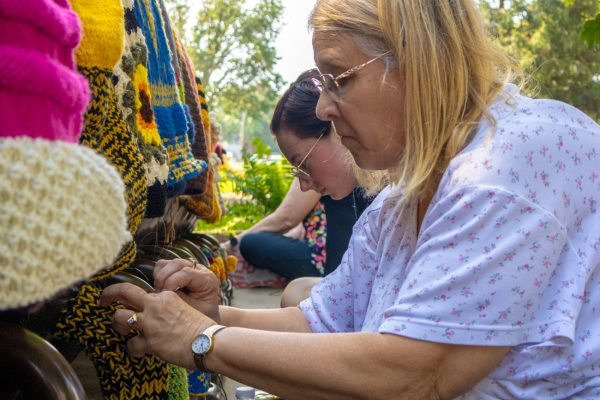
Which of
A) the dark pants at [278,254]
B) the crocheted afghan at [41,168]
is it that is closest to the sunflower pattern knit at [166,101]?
the crocheted afghan at [41,168]

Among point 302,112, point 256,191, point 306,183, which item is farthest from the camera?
point 256,191

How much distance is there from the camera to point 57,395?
109 cm

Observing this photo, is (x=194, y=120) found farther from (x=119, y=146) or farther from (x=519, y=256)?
(x=519, y=256)

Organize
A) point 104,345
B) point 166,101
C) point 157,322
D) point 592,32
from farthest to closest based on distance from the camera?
point 592,32
point 166,101
point 157,322
point 104,345

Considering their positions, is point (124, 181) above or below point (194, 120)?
above

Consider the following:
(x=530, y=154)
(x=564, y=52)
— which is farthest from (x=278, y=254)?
(x=564, y=52)

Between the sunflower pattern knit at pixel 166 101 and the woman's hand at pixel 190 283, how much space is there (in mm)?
220

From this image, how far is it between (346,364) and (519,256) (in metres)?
0.43

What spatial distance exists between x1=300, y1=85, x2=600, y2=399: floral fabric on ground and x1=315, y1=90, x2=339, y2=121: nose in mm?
353

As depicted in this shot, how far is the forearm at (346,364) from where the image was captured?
5.17 feet

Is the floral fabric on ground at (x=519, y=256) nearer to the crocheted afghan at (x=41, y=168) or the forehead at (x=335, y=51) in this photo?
the forehead at (x=335, y=51)

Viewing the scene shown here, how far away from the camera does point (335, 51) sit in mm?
1826

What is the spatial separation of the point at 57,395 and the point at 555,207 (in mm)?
1038

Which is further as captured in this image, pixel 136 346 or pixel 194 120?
pixel 194 120
